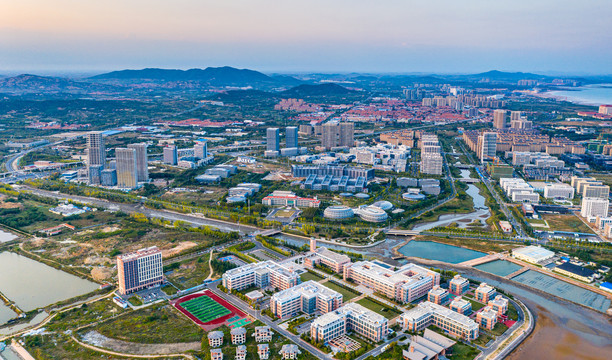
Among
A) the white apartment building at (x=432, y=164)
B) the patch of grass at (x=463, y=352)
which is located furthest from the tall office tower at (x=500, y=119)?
the patch of grass at (x=463, y=352)

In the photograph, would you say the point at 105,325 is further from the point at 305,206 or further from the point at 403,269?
the point at 305,206

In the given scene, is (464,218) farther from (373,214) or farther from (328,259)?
(328,259)

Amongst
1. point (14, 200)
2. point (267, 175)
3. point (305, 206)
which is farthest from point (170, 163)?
point (305, 206)

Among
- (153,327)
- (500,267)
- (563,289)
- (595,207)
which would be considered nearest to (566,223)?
(595,207)

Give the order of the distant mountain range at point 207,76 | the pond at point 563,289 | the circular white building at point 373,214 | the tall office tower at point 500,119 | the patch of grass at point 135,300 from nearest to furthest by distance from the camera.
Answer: the patch of grass at point 135,300, the pond at point 563,289, the circular white building at point 373,214, the tall office tower at point 500,119, the distant mountain range at point 207,76

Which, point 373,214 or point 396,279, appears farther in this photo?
point 373,214

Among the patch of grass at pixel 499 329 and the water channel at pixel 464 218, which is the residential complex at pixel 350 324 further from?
the water channel at pixel 464 218
